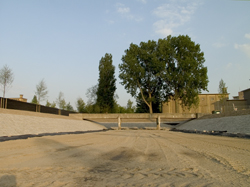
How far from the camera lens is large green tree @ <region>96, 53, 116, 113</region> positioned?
52.9 meters

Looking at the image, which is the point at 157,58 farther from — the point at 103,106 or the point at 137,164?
the point at 137,164

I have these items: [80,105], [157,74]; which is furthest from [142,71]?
[80,105]

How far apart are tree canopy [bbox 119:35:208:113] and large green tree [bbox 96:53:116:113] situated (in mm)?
5176

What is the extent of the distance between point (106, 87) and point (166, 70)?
52.6 ft

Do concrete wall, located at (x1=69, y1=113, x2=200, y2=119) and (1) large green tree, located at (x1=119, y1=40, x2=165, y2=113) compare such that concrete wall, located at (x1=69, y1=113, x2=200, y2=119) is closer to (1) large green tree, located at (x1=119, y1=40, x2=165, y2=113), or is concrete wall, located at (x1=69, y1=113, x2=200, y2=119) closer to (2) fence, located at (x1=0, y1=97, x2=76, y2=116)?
(1) large green tree, located at (x1=119, y1=40, x2=165, y2=113)

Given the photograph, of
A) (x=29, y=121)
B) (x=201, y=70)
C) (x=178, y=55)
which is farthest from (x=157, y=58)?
(x=29, y=121)

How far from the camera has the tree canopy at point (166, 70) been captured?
45.8 meters

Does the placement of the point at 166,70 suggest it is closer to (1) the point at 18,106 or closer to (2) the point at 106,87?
(2) the point at 106,87

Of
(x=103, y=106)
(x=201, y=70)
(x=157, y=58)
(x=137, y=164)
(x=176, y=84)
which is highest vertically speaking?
(x=157, y=58)

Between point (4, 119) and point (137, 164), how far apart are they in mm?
16186

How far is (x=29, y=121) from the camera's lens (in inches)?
859

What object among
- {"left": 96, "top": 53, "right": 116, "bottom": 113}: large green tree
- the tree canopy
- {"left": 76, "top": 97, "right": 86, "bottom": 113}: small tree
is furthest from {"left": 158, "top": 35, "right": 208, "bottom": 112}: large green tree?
{"left": 76, "top": 97, "right": 86, "bottom": 113}: small tree

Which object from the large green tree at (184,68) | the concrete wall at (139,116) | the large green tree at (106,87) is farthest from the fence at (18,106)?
the large green tree at (184,68)

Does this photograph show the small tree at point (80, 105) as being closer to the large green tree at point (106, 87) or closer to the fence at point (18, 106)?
the large green tree at point (106, 87)
